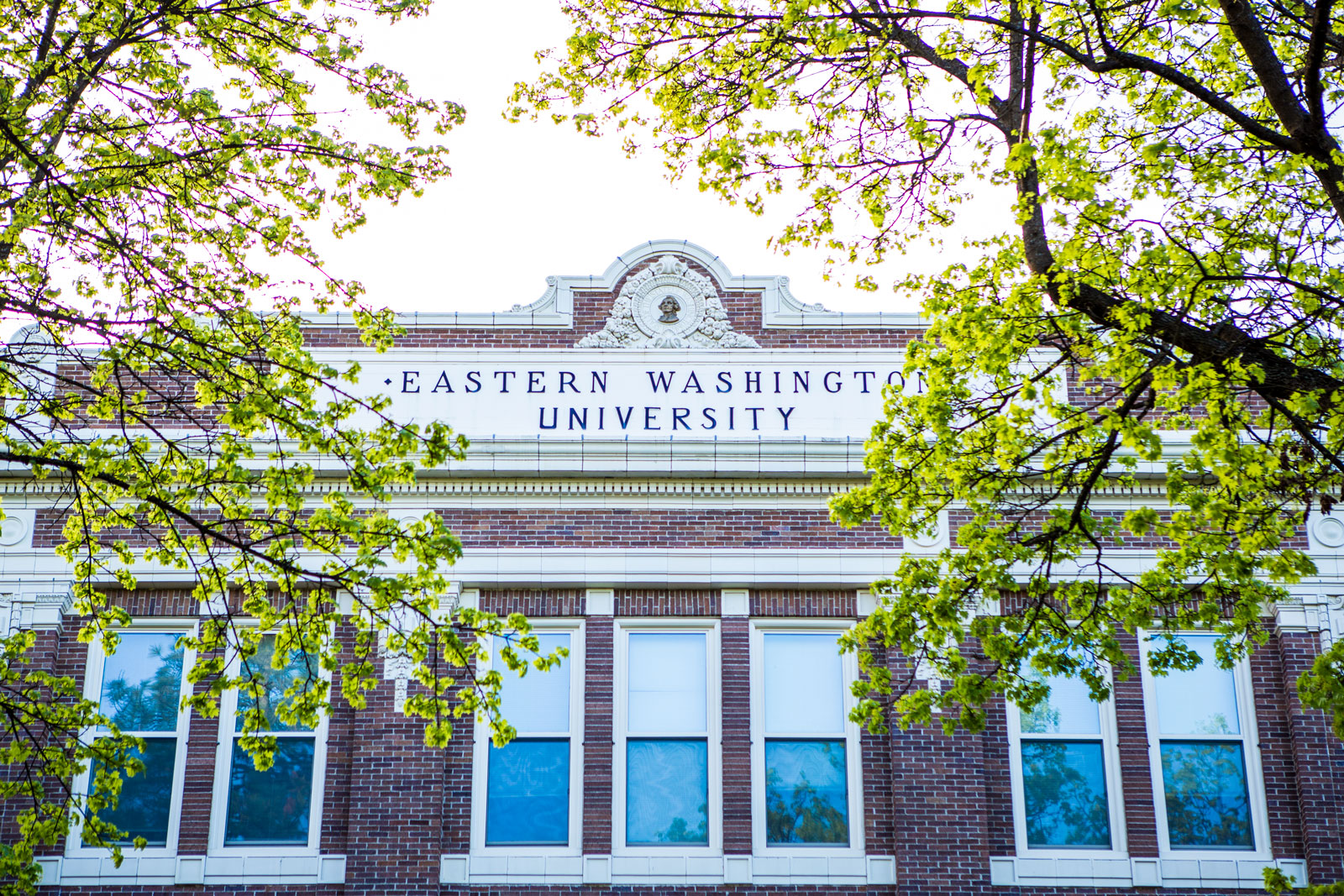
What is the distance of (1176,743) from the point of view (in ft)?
48.9

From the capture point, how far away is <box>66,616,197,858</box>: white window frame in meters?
14.2

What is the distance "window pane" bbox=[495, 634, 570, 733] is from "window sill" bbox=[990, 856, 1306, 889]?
15.4 feet

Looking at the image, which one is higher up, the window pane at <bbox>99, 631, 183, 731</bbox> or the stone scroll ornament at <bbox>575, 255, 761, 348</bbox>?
the stone scroll ornament at <bbox>575, 255, 761, 348</bbox>

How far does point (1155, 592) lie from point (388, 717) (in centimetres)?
789

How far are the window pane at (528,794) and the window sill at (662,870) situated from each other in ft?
0.94

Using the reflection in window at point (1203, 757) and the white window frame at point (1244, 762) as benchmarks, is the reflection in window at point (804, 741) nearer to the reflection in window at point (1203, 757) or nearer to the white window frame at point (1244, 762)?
the white window frame at point (1244, 762)

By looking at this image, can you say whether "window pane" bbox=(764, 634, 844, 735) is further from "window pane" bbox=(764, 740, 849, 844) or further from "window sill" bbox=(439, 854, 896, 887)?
"window sill" bbox=(439, 854, 896, 887)

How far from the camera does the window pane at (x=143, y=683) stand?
14828 mm

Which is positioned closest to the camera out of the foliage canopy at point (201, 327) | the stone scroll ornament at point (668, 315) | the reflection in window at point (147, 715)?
the foliage canopy at point (201, 327)

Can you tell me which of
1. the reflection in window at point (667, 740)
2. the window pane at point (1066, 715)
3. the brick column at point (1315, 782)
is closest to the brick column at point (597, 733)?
the reflection in window at point (667, 740)

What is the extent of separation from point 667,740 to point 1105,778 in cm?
461

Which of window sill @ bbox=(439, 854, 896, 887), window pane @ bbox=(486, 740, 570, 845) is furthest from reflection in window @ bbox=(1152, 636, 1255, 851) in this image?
window pane @ bbox=(486, 740, 570, 845)

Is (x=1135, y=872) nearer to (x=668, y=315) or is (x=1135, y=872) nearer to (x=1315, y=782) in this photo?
(x=1315, y=782)

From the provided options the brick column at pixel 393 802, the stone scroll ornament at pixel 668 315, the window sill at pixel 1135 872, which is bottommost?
the window sill at pixel 1135 872
